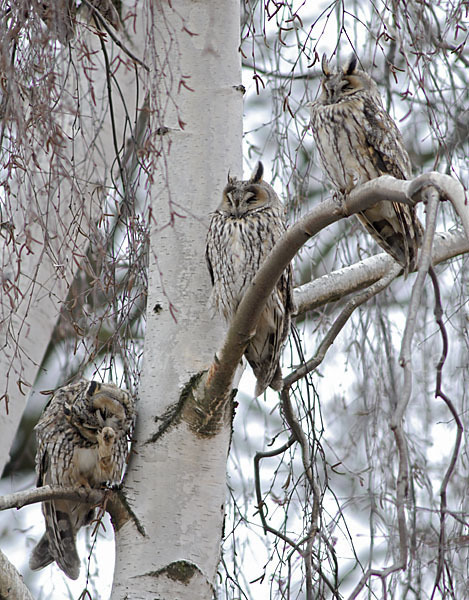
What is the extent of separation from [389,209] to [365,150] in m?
0.18

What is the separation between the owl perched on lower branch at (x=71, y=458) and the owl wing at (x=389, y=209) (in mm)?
930

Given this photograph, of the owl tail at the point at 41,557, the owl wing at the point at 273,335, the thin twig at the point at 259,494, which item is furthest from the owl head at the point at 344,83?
the owl tail at the point at 41,557

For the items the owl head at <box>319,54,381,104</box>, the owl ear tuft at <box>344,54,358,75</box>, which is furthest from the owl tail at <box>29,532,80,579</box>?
the owl ear tuft at <box>344,54,358,75</box>

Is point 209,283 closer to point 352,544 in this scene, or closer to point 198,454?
point 198,454

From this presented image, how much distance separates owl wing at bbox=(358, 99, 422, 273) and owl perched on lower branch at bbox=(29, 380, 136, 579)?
93cm

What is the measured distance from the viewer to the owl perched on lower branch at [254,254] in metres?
2.54

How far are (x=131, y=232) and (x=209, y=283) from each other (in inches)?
11.0

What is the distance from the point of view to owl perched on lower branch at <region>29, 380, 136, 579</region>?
2516 mm

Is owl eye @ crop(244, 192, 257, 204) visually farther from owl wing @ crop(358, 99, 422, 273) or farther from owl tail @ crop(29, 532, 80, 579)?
owl tail @ crop(29, 532, 80, 579)

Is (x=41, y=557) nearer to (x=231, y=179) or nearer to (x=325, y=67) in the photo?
(x=231, y=179)

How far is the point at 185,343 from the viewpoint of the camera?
2166 millimetres

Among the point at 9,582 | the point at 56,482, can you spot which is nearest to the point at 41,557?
the point at 56,482

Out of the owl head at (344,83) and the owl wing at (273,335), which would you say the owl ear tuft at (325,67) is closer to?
the owl head at (344,83)

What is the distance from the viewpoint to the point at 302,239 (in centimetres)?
170
